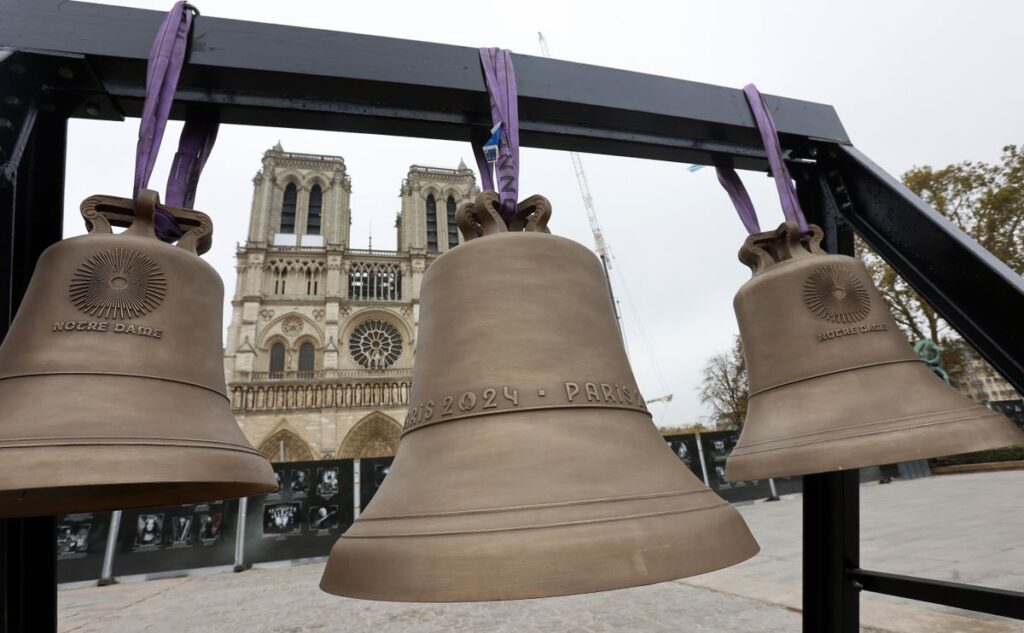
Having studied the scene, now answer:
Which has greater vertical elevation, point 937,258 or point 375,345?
point 375,345

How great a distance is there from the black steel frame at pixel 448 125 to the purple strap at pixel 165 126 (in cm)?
5

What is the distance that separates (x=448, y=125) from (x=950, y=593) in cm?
174

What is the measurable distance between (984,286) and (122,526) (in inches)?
347

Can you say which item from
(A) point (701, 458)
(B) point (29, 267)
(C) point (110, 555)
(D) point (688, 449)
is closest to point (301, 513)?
(C) point (110, 555)

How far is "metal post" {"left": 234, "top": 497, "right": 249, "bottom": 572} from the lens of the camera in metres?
7.03

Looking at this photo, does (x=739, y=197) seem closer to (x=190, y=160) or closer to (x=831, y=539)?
(x=831, y=539)

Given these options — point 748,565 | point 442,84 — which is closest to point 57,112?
point 442,84

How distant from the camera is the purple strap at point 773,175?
145 cm

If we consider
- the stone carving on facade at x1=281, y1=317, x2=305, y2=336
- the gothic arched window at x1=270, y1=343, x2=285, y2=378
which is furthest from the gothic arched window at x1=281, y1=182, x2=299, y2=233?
the gothic arched window at x1=270, y1=343, x2=285, y2=378

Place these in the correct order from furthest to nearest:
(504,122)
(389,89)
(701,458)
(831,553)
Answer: (701,458), (831,553), (389,89), (504,122)

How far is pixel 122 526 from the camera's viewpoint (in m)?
6.83

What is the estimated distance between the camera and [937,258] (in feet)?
4.10

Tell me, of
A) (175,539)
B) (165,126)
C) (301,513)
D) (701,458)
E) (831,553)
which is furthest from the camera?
(701,458)

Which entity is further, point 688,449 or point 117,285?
point 688,449
